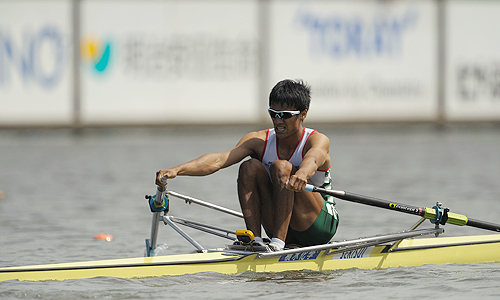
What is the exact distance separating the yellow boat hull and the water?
0.22ft

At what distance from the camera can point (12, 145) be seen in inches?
822

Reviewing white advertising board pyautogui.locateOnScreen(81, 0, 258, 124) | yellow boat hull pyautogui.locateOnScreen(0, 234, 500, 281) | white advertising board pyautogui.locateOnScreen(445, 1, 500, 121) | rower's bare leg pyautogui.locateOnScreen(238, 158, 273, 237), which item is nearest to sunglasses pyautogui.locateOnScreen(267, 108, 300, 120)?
rower's bare leg pyautogui.locateOnScreen(238, 158, 273, 237)

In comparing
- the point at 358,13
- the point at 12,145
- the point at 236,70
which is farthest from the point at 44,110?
the point at 358,13

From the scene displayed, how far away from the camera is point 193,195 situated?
11.4 metres

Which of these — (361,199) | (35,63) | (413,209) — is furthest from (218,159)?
(35,63)

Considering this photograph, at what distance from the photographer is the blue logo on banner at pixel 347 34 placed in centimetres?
2436

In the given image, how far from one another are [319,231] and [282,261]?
0.39m

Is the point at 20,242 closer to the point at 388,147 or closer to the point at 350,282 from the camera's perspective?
the point at 350,282

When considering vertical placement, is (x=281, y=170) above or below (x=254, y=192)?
above

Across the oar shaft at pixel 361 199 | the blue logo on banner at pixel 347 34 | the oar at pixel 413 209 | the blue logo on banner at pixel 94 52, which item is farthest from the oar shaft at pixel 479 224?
the blue logo on banner at pixel 94 52

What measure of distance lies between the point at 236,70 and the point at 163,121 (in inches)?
108

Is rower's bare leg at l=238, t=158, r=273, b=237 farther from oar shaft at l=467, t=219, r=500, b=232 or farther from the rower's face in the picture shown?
oar shaft at l=467, t=219, r=500, b=232

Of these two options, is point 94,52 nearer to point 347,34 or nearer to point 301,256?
point 347,34

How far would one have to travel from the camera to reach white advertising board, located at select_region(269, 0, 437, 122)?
959 inches
